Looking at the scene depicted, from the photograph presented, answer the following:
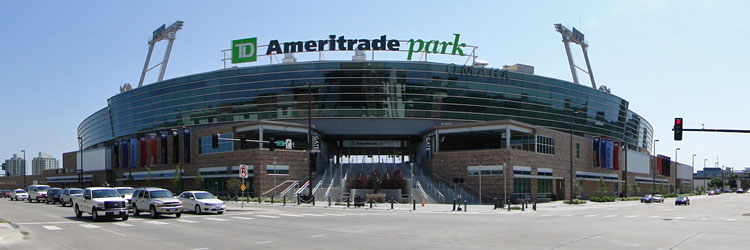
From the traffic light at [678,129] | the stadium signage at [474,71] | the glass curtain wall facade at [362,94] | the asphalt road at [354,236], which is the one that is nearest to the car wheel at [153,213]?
the asphalt road at [354,236]

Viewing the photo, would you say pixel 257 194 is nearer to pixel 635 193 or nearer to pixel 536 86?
pixel 536 86

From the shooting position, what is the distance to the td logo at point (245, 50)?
82.2m

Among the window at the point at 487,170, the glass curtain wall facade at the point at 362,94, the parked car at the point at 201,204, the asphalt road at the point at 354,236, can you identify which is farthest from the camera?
the glass curtain wall facade at the point at 362,94

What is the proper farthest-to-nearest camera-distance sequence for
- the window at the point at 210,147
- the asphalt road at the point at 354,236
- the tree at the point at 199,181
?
the window at the point at 210,147 → the tree at the point at 199,181 → the asphalt road at the point at 354,236

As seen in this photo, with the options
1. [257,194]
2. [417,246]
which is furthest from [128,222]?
[257,194]

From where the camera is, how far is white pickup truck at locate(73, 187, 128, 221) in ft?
96.5

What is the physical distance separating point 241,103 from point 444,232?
64781 mm

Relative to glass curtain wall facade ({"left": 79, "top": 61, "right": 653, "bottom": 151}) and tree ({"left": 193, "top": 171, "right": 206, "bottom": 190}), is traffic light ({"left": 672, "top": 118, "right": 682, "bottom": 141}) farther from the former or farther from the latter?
tree ({"left": 193, "top": 171, "right": 206, "bottom": 190})

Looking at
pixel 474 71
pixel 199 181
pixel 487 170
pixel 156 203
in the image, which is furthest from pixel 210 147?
pixel 156 203

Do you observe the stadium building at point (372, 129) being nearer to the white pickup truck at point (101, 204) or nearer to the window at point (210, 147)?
the window at point (210, 147)

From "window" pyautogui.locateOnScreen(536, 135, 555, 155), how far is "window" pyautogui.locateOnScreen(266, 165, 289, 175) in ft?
95.5

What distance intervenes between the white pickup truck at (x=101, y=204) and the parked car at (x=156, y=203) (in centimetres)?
200

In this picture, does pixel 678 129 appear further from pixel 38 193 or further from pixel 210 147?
pixel 38 193

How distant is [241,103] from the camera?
84.5m
